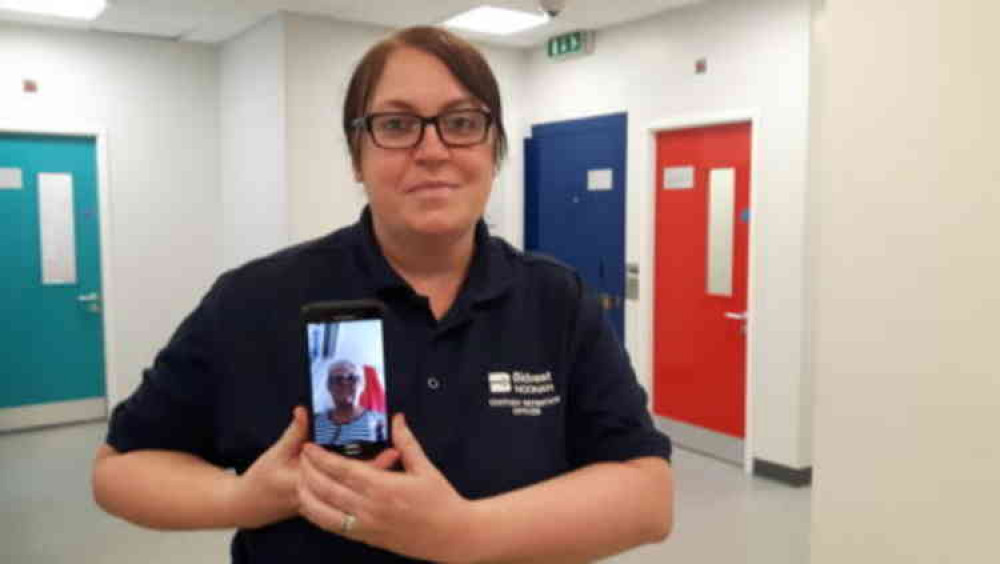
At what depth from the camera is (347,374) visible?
0.76 m

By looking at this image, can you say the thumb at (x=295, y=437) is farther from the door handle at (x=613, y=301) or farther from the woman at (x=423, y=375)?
the door handle at (x=613, y=301)

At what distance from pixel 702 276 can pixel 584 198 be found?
1.20 meters

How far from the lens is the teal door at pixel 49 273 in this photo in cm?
545

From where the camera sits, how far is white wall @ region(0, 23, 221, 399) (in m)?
5.51

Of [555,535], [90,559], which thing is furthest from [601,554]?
[90,559]

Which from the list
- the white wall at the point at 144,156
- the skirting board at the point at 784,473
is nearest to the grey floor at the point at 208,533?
the skirting board at the point at 784,473

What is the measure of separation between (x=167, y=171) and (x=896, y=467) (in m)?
5.34

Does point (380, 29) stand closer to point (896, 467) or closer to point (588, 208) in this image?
point (588, 208)

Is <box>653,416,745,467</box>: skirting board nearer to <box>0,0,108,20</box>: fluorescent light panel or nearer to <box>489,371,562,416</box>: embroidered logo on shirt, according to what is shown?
<box>489,371,562,416</box>: embroidered logo on shirt

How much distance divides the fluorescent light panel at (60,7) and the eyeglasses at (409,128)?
15.6 feet

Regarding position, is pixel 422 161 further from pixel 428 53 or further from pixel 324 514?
pixel 324 514

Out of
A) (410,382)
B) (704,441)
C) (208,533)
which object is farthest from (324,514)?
(704,441)

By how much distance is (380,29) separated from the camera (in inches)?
216

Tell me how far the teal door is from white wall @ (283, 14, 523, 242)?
5.38 feet
